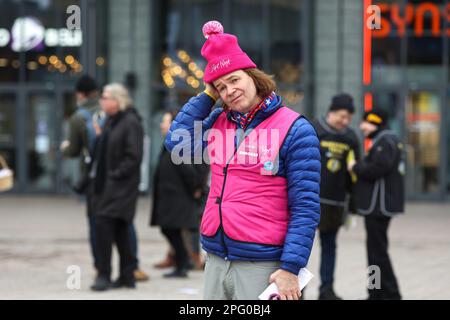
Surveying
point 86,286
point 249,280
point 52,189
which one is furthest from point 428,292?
point 52,189

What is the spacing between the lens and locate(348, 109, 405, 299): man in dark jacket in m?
8.06

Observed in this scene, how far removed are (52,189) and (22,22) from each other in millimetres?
3706

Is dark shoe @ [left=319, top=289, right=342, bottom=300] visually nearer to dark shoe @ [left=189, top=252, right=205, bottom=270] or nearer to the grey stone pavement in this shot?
the grey stone pavement

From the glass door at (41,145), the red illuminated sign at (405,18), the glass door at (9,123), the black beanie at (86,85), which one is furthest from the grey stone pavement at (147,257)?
the red illuminated sign at (405,18)

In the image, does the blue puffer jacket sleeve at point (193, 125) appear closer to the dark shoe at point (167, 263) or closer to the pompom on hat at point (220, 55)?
the pompom on hat at point (220, 55)

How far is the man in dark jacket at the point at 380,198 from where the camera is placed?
26.5ft

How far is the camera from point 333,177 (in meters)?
8.12

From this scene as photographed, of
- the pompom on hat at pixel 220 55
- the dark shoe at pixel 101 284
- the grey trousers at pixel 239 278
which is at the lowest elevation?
the dark shoe at pixel 101 284

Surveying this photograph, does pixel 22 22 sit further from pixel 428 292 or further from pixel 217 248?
pixel 217 248

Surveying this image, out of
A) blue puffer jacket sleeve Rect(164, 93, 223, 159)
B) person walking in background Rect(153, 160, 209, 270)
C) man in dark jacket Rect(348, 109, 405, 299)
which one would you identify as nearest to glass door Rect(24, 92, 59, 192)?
person walking in background Rect(153, 160, 209, 270)

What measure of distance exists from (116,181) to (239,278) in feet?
15.6

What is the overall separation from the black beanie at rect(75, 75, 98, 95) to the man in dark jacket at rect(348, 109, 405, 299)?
2.85 metres

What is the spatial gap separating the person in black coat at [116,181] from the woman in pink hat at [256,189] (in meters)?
4.56

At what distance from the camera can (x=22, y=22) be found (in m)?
20.0
